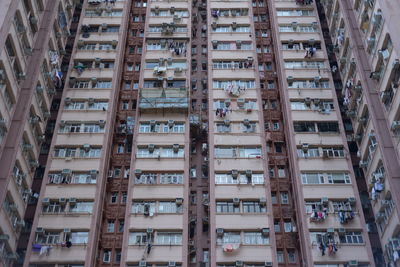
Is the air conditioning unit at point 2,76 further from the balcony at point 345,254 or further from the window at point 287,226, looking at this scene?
the balcony at point 345,254

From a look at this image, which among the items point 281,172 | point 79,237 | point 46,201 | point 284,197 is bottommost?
point 79,237

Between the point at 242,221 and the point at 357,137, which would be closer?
the point at 242,221

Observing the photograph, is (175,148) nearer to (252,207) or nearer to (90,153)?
(90,153)

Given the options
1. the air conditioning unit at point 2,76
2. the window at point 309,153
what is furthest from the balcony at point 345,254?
the air conditioning unit at point 2,76

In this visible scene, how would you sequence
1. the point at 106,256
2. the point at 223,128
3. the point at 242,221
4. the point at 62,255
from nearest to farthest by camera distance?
the point at 62,255, the point at 242,221, the point at 106,256, the point at 223,128

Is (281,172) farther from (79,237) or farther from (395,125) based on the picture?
(79,237)

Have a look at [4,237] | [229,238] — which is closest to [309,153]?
[229,238]

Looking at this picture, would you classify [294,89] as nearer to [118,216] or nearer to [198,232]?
[198,232]

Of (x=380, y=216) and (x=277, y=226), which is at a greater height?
(x=277, y=226)

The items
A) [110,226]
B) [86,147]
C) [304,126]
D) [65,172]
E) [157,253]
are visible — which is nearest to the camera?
[157,253]
